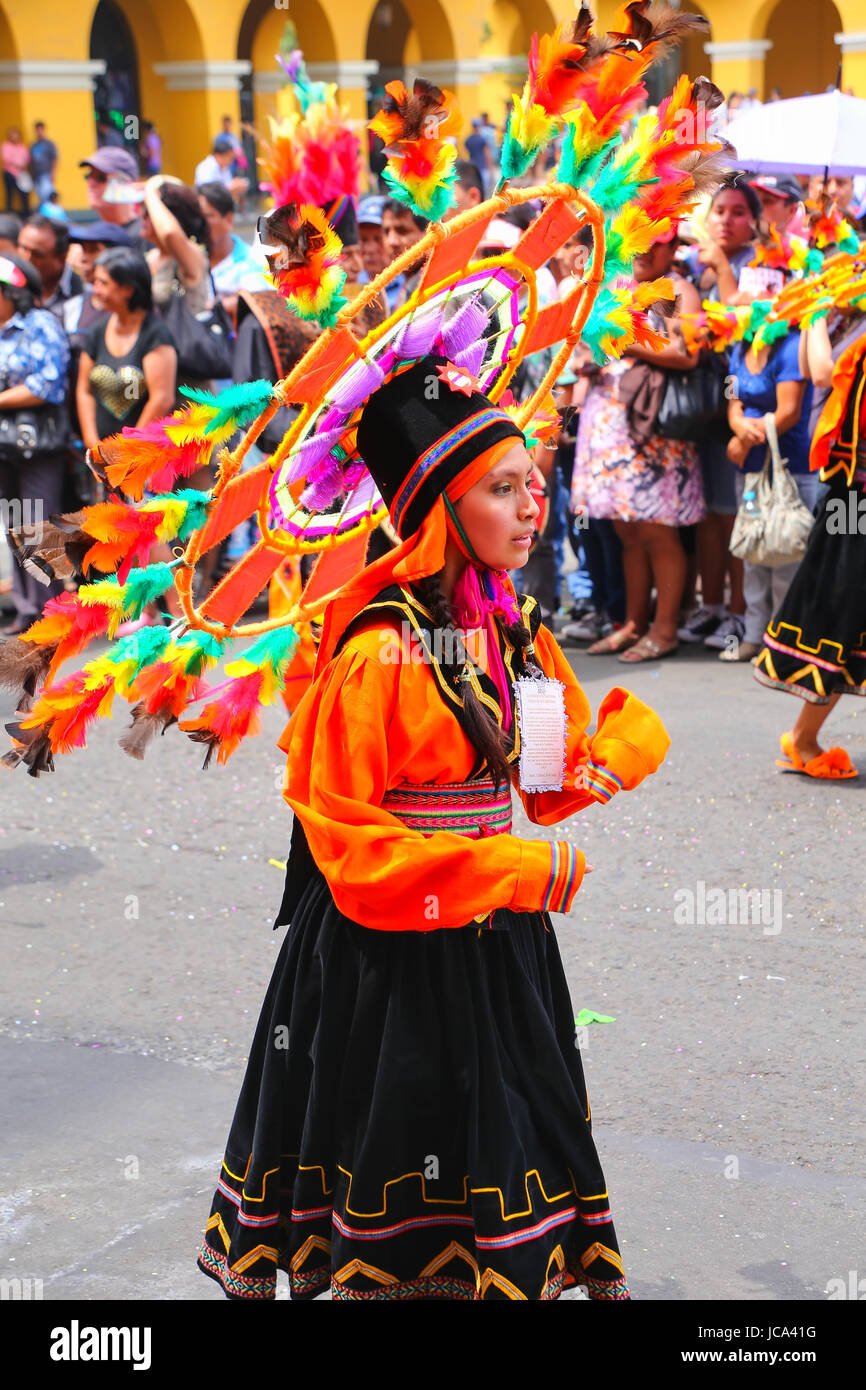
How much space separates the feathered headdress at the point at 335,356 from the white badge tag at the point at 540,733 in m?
0.39

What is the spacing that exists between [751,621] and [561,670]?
5.64 meters

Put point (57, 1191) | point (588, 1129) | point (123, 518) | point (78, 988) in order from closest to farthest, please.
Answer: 1. point (123, 518)
2. point (588, 1129)
3. point (57, 1191)
4. point (78, 988)

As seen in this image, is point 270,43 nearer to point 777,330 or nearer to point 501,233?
point 501,233

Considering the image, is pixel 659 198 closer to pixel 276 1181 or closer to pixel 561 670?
pixel 561 670

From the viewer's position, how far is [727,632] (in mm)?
8906

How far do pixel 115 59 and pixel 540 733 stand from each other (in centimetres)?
2821

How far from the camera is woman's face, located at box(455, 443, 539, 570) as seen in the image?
2705 millimetres

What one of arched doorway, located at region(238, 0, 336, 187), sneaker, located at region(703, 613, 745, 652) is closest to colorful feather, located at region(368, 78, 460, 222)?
sneaker, located at region(703, 613, 745, 652)

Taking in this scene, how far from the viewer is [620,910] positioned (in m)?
5.41

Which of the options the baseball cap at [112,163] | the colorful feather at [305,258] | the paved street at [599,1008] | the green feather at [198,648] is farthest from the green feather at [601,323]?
the baseball cap at [112,163]

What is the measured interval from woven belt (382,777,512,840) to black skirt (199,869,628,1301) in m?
0.16
